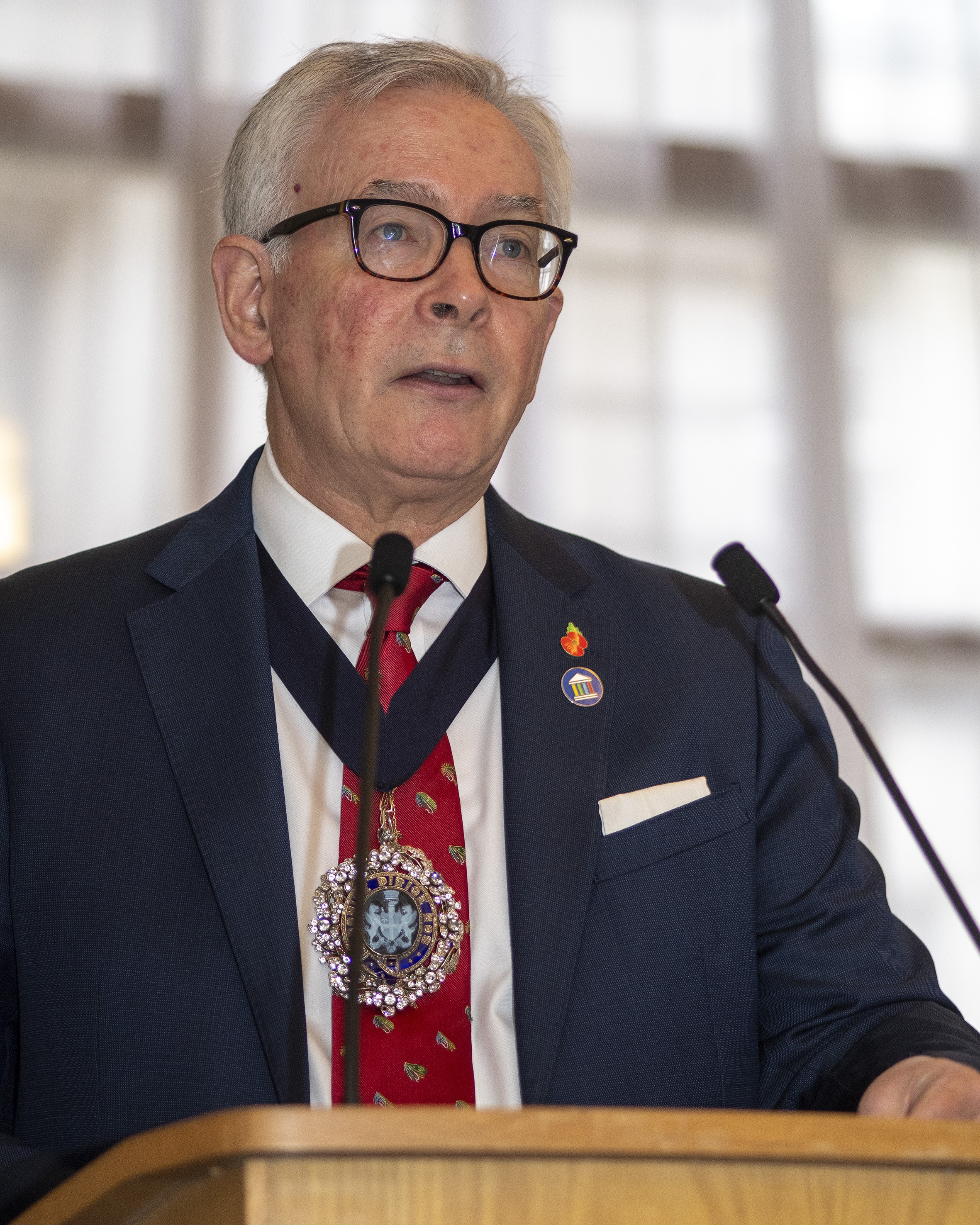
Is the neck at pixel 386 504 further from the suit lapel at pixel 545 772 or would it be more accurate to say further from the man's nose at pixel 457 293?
the man's nose at pixel 457 293

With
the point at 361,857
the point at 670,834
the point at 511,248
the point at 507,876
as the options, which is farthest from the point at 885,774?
the point at 511,248

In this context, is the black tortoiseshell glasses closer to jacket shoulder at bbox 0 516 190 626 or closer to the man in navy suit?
the man in navy suit

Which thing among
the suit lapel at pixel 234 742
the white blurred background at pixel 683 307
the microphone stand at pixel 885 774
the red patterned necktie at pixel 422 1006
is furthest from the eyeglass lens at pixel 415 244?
the white blurred background at pixel 683 307

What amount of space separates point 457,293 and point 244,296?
365 millimetres

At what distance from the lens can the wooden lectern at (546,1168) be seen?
0.74 m

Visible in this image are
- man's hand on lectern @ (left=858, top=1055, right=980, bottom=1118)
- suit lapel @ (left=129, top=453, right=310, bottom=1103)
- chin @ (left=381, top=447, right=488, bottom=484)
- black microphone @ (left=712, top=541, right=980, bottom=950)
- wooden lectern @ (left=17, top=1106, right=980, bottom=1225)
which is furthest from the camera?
chin @ (left=381, top=447, right=488, bottom=484)

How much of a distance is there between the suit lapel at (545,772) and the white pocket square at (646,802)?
2 cm

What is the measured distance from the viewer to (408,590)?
174cm

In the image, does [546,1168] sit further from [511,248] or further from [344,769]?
[511,248]

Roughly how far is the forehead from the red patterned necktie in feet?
1.87

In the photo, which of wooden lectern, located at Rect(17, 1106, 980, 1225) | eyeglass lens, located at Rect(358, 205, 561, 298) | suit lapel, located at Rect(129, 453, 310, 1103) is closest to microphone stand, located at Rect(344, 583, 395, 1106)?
wooden lectern, located at Rect(17, 1106, 980, 1225)

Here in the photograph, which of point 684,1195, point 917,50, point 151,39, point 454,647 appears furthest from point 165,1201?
point 917,50

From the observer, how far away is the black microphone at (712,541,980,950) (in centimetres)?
131

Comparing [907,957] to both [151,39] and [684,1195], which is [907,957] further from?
[151,39]
